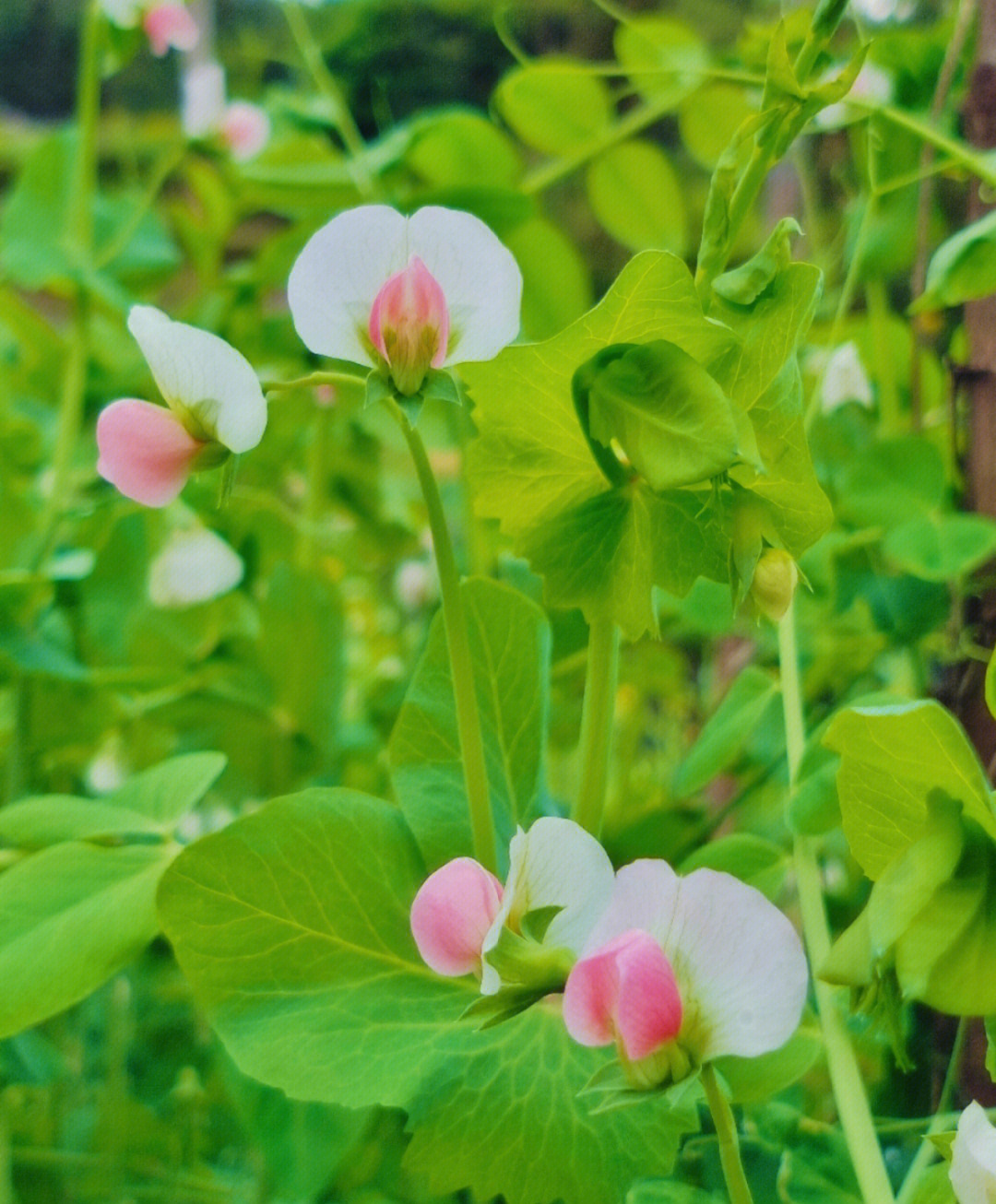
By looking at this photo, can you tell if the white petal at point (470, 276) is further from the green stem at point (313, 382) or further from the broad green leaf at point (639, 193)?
the broad green leaf at point (639, 193)

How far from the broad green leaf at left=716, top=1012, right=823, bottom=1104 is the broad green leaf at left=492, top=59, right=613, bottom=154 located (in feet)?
1.50

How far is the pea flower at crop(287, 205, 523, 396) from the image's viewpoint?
235mm

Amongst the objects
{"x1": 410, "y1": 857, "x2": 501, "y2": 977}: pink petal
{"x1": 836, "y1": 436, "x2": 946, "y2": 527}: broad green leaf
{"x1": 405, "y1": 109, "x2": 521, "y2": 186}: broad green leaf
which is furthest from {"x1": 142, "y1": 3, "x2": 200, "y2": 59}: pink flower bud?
{"x1": 410, "y1": 857, "x2": 501, "y2": 977}: pink petal

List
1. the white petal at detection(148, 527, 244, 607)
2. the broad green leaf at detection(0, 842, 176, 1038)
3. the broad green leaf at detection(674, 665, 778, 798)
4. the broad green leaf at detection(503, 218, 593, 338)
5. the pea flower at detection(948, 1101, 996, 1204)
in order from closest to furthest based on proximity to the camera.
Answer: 1. the pea flower at detection(948, 1101, 996, 1204)
2. the broad green leaf at detection(0, 842, 176, 1038)
3. the broad green leaf at detection(674, 665, 778, 798)
4. the white petal at detection(148, 527, 244, 607)
5. the broad green leaf at detection(503, 218, 593, 338)

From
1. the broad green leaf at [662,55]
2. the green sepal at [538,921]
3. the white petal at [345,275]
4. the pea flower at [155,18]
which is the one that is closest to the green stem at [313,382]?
the white petal at [345,275]

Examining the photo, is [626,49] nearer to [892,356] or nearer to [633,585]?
[892,356]

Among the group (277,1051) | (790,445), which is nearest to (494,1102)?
(277,1051)

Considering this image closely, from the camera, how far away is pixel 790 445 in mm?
247

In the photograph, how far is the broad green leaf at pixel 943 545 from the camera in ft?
1.39

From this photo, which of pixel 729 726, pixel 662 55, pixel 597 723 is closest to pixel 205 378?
pixel 597 723

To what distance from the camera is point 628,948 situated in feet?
0.65

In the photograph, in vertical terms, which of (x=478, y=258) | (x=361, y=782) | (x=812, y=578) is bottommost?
(x=361, y=782)

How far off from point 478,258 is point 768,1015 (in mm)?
148

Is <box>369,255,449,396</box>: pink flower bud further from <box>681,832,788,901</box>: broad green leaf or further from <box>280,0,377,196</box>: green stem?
<box>280,0,377,196</box>: green stem
